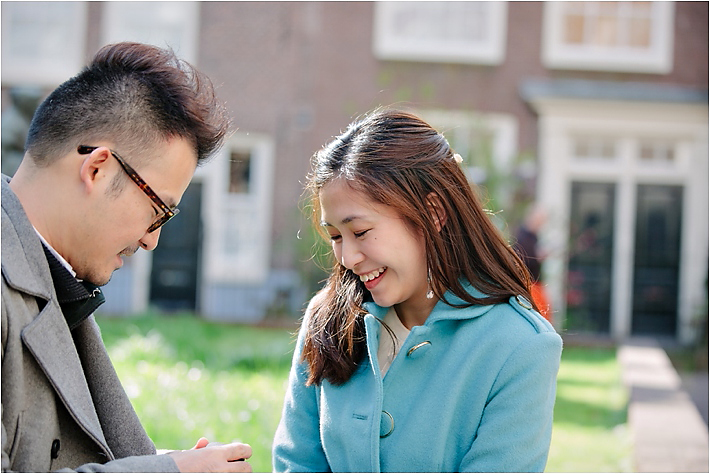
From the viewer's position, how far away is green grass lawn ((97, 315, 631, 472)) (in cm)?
472

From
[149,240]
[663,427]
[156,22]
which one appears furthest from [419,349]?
[156,22]

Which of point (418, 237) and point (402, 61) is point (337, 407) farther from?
point (402, 61)

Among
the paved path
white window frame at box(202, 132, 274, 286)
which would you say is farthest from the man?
white window frame at box(202, 132, 274, 286)

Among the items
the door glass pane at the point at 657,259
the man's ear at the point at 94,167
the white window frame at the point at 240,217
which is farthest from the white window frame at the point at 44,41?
the man's ear at the point at 94,167

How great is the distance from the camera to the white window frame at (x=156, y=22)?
13.0 meters

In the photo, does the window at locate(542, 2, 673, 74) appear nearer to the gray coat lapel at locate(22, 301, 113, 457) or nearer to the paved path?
the paved path

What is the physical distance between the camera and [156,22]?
13.2 metres

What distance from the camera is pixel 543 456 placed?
203 cm

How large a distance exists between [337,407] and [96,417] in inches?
25.8

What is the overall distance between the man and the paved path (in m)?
2.99

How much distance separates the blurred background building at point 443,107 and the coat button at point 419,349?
1021 centimetres

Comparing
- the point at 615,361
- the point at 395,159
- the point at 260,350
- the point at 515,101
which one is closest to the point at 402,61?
the point at 515,101

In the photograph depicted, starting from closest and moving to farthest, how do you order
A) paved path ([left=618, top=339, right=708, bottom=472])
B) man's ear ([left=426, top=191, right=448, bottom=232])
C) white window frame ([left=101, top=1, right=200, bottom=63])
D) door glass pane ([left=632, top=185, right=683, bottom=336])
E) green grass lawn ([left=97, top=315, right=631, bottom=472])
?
man's ear ([left=426, top=191, right=448, bottom=232])
paved path ([left=618, top=339, right=708, bottom=472])
green grass lawn ([left=97, top=315, right=631, bottom=472])
door glass pane ([left=632, top=185, right=683, bottom=336])
white window frame ([left=101, top=1, right=200, bottom=63])

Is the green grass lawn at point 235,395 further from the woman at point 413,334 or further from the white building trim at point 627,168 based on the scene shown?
the white building trim at point 627,168
